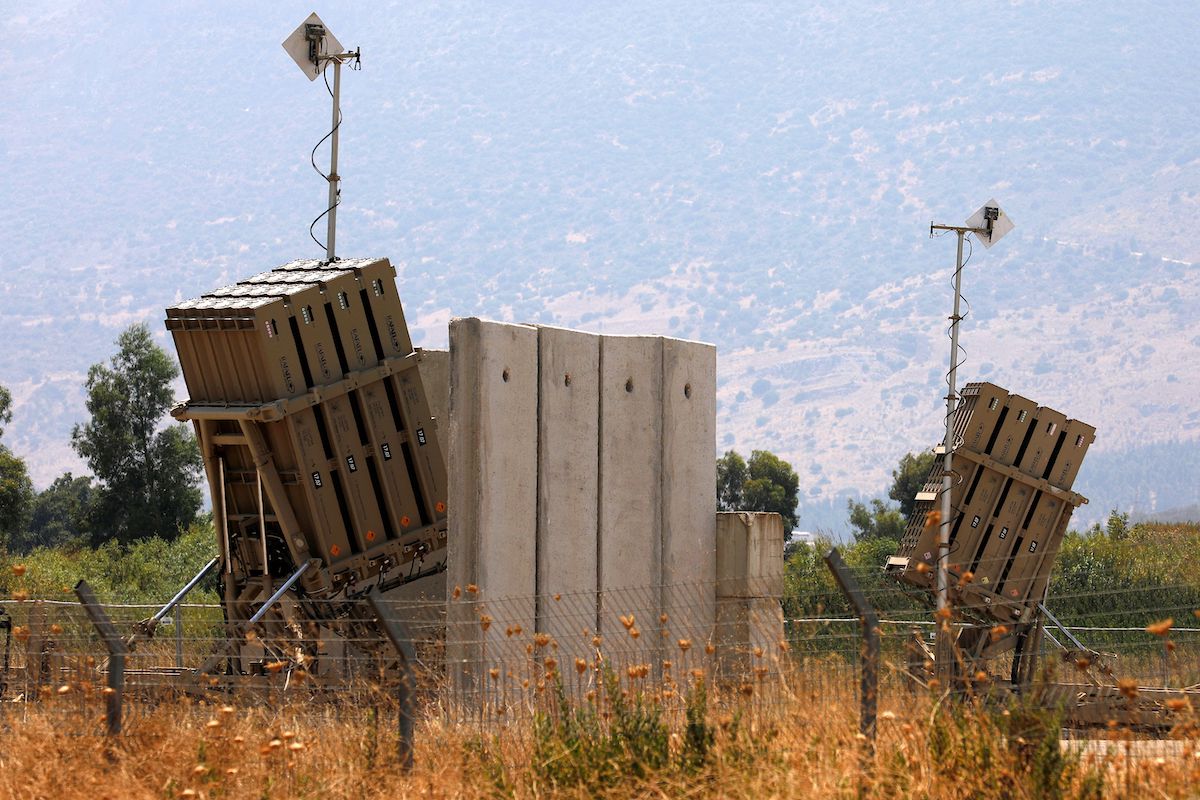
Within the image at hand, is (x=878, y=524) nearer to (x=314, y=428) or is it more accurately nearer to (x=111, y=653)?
(x=314, y=428)

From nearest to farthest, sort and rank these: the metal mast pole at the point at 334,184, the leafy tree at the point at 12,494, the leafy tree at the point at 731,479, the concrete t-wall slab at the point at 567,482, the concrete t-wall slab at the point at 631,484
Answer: the concrete t-wall slab at the point at 567,482
the concrete t-wall slab at the point at 631,484
the metal mast pole at the point at 334,184
the leafy tree at the point at 12,494
the leafy tree at the point at 731,479

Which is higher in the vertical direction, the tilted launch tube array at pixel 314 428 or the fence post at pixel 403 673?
the tilted launch tube array at pixel 314 428

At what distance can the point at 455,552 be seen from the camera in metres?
14.0

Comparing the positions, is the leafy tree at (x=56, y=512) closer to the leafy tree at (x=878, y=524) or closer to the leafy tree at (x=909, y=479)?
the leafy tree at (x=878, y=524)

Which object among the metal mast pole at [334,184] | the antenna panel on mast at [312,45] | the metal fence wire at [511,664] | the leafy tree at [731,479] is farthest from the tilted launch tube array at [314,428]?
the leafy tree at [731,479]

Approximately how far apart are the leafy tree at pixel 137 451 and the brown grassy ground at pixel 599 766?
177ft

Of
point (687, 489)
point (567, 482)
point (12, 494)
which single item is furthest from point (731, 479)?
point (567, 482)

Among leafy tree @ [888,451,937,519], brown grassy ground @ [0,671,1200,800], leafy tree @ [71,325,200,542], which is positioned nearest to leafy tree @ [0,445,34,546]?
leafy tree @ [71,325,200,542]

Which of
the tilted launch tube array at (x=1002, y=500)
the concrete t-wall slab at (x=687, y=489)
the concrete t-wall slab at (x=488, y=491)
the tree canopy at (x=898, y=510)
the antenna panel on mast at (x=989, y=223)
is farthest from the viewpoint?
the tree canopy at (x=898, y=510)

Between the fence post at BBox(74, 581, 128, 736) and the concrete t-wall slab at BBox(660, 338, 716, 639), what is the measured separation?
6.50 meters

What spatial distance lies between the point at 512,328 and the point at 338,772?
528cm

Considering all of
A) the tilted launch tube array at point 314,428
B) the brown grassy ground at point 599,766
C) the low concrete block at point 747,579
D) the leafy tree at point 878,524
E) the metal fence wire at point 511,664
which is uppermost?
the leafy tree at point 878,524

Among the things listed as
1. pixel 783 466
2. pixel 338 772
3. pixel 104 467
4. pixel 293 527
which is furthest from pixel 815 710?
pixel 783 466

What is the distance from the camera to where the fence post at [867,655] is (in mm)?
9562
